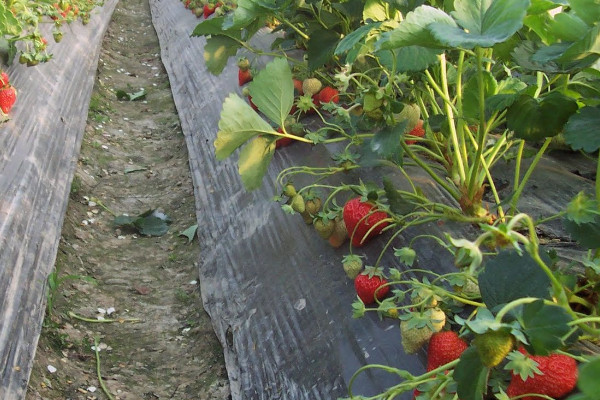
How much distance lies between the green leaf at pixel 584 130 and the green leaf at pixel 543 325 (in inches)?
19.3

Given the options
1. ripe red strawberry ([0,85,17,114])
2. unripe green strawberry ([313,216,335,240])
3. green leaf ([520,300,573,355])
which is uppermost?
ripe red strawberry ([0,85,17,114])

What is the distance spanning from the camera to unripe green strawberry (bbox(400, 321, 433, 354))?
54.9 inches

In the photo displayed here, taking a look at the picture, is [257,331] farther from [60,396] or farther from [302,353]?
[60,396]

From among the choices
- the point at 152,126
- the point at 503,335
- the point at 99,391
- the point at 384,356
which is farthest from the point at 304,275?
the point at 152,126

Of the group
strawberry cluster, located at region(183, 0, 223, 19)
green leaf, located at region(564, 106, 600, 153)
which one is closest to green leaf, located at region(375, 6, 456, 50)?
green leaf, located at region(564, 106, 600, 153)

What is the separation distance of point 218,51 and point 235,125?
927 mm

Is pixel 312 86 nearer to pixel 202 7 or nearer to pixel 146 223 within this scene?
pixel 146 223

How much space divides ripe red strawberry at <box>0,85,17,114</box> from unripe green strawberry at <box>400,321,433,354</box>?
2.24 m

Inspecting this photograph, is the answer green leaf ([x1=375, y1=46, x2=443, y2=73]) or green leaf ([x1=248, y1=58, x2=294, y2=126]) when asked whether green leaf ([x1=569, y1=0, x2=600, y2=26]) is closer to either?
green leaf ([x1=375, y1=46, x2=443, y2=73])

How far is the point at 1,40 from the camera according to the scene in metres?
3.53

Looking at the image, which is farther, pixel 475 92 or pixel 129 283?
pixel 129 283

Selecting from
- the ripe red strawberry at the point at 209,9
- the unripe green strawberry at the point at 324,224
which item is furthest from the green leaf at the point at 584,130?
the ripe red strawberry at the point at 209,9

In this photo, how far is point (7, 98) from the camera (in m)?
3.08

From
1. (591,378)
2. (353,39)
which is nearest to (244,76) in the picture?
(353,39)
